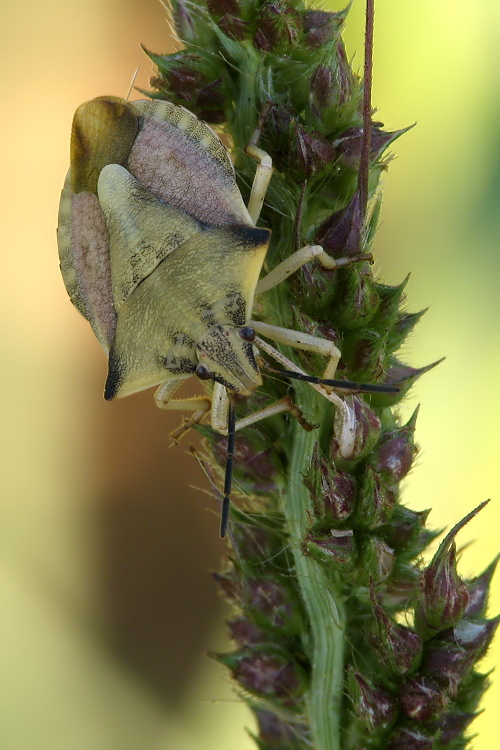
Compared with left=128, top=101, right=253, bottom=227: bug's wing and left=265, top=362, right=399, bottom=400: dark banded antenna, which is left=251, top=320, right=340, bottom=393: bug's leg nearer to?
left=265, top=362, right=399, bottom=400: dark banded antenna

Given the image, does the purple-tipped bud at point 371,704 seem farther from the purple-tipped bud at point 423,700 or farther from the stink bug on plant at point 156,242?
the stink bug on plant at point 156,242

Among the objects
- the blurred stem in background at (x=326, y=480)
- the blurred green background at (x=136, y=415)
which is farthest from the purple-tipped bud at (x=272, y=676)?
the blurred green background at (x=136, y=415)

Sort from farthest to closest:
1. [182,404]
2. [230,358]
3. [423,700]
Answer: [182,404]
[230,358]
[423,700]

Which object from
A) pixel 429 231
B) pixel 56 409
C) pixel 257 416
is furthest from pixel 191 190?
pixel 56 409

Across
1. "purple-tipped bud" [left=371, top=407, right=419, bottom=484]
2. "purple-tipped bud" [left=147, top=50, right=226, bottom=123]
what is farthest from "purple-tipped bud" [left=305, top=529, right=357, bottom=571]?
"purple-tipped bud" [left=147, top=50, right=226, bottom=123]

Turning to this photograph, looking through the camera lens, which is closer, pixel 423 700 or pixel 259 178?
pixel 423 700

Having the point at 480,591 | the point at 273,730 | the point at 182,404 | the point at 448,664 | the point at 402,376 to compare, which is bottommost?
the point at 273,730

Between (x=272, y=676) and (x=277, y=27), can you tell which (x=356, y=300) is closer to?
(x=277, y=27)

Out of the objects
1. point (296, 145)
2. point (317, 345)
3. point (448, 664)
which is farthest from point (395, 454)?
point (296, 145)
